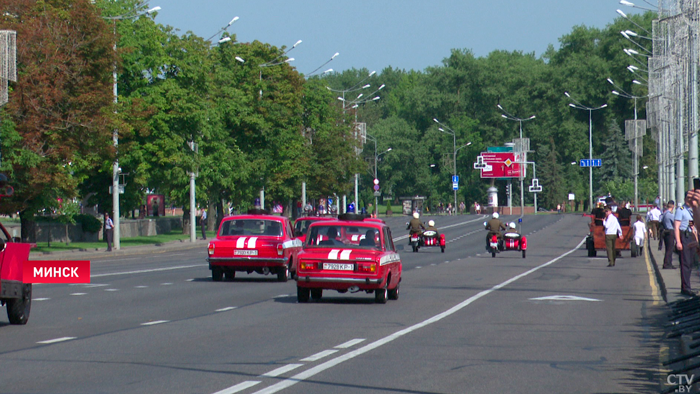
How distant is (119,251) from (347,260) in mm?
29710

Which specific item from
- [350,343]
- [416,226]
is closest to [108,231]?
[416,226]

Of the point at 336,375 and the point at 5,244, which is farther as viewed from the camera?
the point at 5,244

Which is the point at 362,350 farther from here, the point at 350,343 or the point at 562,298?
the point at 562,298

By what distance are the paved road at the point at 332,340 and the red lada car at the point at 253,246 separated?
1.93 ft

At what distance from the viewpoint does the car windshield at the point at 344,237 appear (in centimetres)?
1934

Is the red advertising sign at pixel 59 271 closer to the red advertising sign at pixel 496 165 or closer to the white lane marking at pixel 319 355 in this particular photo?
the white lane marking at pixel 319 355

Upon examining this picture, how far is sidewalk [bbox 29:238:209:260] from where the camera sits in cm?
4044

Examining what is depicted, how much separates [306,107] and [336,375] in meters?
68.3

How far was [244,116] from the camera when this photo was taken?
211 feet

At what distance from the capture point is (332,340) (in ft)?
43.3

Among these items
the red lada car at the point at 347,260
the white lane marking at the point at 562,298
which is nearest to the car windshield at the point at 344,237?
the red lada car at the point at 347,260

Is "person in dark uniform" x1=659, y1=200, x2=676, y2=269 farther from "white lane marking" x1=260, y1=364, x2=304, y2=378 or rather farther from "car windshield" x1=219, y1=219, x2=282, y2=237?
"white lane marking" x1=260, y1=364, x2=304, y2=378

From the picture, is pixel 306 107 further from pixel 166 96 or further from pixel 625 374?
pixel 625 374

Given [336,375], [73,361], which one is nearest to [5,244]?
[73,361]
